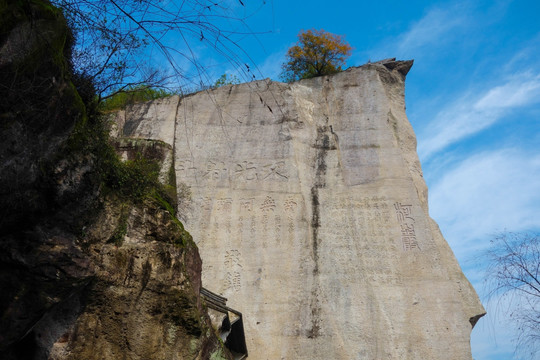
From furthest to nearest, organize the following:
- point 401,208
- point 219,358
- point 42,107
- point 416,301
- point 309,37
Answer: point 309,37 → point 401,208 → point 416,301 → point 219,358 → point 42,107

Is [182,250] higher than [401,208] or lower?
lower

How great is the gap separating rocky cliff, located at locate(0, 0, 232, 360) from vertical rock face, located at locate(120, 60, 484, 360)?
259 centimetres

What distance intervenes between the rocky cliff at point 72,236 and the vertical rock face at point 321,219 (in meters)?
2.59

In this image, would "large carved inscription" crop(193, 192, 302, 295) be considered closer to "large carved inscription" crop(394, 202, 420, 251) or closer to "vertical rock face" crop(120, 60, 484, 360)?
"vertical rock face" crop(120, 60, 484, 360)

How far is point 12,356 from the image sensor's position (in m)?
5.02

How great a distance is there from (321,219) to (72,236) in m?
6.29

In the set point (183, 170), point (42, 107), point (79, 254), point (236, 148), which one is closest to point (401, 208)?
point (236, 148)

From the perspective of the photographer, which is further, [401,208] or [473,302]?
[401,208]

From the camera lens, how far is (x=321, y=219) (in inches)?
422

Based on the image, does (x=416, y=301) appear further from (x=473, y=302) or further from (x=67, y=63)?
(x=67, y=63)

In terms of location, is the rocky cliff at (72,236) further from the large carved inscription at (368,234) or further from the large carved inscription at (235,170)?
the large carved inscription at (235,170)

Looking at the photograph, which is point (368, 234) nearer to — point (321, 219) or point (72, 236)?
point (321, 219)

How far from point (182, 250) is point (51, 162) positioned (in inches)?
78.2

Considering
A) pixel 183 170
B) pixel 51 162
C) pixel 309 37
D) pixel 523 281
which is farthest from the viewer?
pixel 309 37
